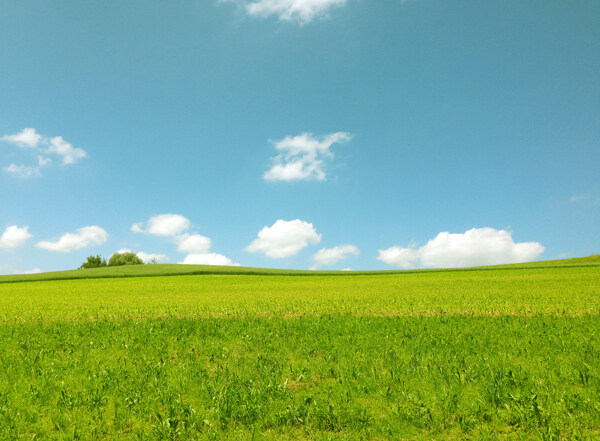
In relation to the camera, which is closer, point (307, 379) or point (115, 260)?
point (307, 379)

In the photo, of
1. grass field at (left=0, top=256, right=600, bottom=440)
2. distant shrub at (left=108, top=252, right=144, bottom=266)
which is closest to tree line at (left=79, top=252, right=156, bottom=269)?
distant shrub at (left=108, top=252, right=144, bottom=266)

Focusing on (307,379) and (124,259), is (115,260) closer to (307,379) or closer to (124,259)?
(124,259)

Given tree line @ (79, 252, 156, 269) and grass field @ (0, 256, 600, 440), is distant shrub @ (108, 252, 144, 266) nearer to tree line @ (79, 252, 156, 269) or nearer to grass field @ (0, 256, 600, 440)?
tree line @ (79, 252, 156, 269)

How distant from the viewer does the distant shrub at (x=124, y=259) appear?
5374 inches

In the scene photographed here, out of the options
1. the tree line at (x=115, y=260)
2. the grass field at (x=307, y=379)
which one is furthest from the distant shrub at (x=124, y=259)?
the grass field at (x=307, y=379)

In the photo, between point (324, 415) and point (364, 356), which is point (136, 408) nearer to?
point (324, 415)

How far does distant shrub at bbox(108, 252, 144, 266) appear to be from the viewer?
136 metres

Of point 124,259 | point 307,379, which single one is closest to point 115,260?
point 124,259

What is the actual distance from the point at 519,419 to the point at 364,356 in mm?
4280

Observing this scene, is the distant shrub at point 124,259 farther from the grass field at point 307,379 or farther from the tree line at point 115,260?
the grass field at point 307,379

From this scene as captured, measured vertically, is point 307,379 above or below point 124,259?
below

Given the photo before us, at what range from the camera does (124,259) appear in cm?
13762

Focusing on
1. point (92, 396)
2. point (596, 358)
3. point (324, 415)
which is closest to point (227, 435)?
point (324, 415)

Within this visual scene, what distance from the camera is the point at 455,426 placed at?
23.2 ft
